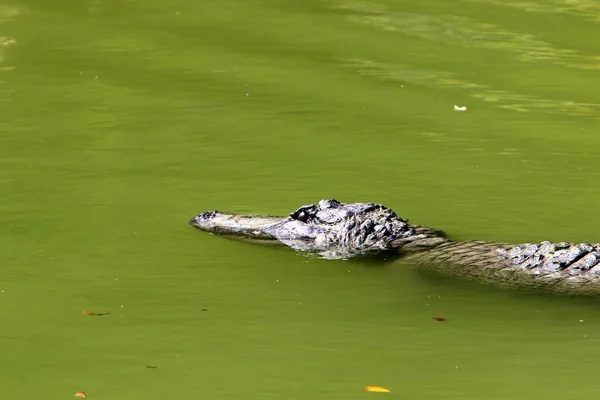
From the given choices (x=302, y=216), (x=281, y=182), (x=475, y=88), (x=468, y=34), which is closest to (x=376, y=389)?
(x=302, y=216)

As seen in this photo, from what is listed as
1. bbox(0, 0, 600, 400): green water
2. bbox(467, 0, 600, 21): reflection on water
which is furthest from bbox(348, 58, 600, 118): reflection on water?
bbox(467, 0, 600, 21): reflection on water

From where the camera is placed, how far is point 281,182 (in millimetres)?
9062

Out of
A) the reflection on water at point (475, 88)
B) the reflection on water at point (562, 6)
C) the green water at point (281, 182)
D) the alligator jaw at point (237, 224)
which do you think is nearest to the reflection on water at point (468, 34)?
the green water at point (281, 182)

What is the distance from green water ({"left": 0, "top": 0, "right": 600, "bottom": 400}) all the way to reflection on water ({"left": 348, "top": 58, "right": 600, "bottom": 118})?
0.04 metres

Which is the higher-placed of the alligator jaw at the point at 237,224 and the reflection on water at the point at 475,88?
the reflection on water at the point at 475,88

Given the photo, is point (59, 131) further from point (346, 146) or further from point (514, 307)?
point (514, 307)

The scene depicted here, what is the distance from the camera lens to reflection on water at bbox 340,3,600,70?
13102 millimetres

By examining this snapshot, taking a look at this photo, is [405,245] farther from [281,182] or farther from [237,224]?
[281,182]

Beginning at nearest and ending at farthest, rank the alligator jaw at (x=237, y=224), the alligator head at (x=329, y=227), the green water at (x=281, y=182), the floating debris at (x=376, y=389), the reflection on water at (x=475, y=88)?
the floating debris at (x=376, y=389) < the green water at (x=281, y=182) < the alligator head at (x=329, y=227) < the alligator jaw at (x=237, y=224) < the reflection on water at (x=475, y=88)

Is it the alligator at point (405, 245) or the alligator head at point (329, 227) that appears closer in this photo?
the alligator at point (405, 245)

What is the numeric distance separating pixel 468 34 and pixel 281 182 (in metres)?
5.63

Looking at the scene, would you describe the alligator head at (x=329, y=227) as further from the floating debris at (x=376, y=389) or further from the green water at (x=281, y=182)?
the floating debris at (x=376, y=389)

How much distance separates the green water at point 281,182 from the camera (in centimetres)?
551

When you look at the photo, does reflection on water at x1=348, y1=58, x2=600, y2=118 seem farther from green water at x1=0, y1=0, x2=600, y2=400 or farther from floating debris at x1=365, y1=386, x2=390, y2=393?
floating debris at x1=365, y1=386, x2=390, y2=393
